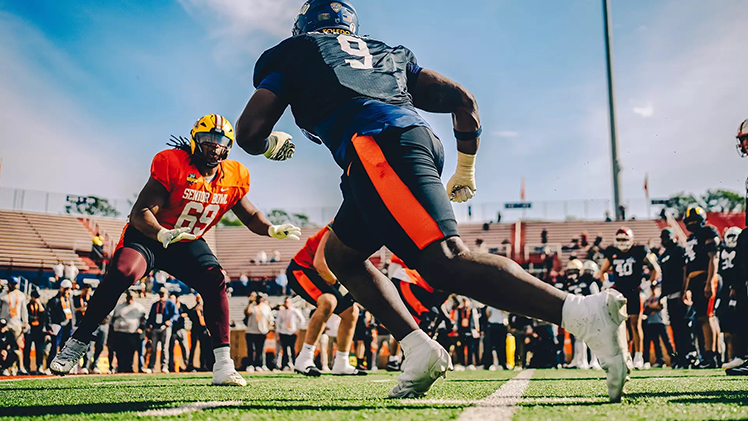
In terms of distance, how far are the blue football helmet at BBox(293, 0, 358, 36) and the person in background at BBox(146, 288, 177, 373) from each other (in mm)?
10762

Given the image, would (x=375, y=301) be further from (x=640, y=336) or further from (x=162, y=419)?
(x=640, y=336)

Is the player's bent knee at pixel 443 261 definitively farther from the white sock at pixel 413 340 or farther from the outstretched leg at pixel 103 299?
the outstretched leg at pixel 103 299

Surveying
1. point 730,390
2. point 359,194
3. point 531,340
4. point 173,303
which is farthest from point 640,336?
point 173,303

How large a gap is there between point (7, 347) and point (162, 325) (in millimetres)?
2795

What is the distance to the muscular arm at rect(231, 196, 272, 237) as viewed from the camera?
4.93 metres

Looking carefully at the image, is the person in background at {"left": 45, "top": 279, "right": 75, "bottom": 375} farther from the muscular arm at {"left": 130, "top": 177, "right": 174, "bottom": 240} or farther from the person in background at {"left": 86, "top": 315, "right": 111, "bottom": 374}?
the muscular arm at {"left": 130, "top": 177, "right": 174, "bottom": 240}

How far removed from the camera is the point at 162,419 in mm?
2145

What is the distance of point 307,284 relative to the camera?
23.3 feet

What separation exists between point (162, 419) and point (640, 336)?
26.9 feet

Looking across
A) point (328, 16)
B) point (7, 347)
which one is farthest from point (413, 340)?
point (7, 347)

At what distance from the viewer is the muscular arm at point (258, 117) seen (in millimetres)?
2682

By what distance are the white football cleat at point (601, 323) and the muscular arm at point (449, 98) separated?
3.49 feet

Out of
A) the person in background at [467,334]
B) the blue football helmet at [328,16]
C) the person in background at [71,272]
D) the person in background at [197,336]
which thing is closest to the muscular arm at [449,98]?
the blue football helmet at [328,16]

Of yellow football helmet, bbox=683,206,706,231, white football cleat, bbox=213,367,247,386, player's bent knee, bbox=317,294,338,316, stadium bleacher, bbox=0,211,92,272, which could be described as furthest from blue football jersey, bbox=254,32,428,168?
stadium bleacher, bbox=0,211,92,272
